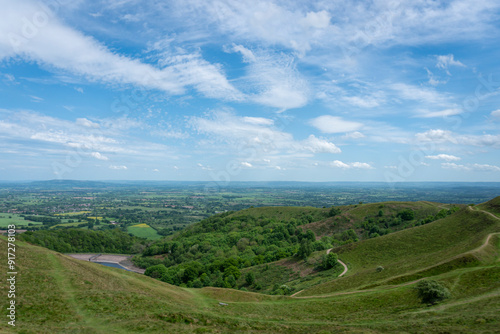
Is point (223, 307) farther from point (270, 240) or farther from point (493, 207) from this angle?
point (270, 240)

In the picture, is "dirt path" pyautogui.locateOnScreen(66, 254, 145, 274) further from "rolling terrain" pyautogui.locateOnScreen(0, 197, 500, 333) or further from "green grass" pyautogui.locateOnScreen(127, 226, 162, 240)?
"rolling terrain" pyautogui.locateOnScreen(0, 197, 500, 333)

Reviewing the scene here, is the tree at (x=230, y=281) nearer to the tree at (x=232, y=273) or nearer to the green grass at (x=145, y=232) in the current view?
the tree at (x=232, y=273)

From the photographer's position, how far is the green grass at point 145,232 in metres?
173

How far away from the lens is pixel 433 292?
2830 centimetres

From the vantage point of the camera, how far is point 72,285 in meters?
29.3

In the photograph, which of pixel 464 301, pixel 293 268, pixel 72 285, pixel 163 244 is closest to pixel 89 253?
pixel 163 244

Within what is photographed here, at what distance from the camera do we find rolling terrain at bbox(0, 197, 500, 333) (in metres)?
21.3

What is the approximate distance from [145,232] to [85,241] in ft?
151

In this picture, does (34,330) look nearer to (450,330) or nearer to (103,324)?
(103,324)

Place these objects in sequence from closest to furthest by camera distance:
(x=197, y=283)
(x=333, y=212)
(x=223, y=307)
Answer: (x=223, y=307), (x=197, y=283), (x=333, y=212)

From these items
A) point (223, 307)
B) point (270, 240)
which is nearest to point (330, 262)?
point (223, 307)

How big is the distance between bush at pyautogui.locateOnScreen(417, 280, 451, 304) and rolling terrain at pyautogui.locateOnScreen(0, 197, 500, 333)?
678 mm

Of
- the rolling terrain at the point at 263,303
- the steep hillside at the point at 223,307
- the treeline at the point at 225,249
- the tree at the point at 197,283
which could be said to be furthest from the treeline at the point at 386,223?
the steep hillside at the point at 223,307

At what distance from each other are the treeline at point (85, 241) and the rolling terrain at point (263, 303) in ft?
376
